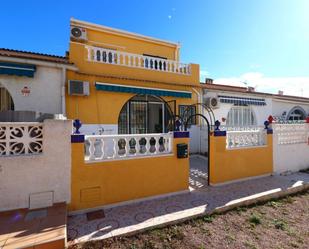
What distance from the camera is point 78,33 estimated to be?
11.3 meters

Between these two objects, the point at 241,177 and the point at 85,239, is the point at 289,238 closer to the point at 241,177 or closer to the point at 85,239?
the point at 241,177

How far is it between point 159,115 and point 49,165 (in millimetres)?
8211

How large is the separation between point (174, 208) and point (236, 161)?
11.2 ft

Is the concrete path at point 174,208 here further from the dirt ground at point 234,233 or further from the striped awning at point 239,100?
the striped awning at point 239,100

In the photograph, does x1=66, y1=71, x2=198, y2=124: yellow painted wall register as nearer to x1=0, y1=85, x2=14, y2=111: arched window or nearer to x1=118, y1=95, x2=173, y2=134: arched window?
x1=118, y1=95, x2=173, y2=134: arched window

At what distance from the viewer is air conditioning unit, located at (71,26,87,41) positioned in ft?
36.8

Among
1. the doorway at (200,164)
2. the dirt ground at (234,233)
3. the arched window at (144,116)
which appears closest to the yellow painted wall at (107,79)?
the arched window at (144,116)

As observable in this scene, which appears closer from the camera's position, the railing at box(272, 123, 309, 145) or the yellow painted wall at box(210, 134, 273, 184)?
the yellow painted wall at box(210, 134, 273, 184)

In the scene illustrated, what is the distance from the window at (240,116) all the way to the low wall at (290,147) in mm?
5582

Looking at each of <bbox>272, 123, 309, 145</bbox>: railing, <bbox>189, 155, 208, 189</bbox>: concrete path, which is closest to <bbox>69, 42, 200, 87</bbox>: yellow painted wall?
<bbox>189, 155, 208, 189</bbox>: concrete path

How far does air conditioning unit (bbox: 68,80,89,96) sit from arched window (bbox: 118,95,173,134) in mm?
2386

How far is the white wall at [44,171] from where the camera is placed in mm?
4129

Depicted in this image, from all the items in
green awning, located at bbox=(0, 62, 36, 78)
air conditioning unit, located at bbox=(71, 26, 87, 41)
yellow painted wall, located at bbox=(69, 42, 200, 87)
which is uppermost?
air conditioning unit, located at bbox=(71, 26, 87, 41)

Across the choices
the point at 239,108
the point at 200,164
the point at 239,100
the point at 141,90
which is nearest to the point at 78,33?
the point at 141,90
